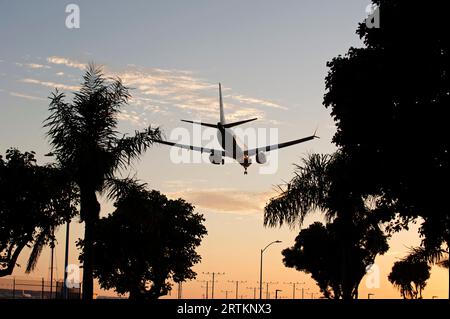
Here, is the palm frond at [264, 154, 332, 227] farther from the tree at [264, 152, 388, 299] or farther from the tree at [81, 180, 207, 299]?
the tree at [81, 180, 207, 299]

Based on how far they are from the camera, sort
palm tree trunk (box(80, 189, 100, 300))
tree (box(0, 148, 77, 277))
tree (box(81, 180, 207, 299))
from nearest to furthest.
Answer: palm tree trunk (box(80, 189, 100, 300)), tree (box(0, 148, 77, 277)), tree (box(81, 180, 207, 299))

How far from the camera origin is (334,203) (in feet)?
100

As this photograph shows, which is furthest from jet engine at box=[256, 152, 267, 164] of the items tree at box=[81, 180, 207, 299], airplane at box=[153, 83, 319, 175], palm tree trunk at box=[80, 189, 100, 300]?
palm tree trunk at box=[80, 189, 100, 300]

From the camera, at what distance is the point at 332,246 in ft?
295

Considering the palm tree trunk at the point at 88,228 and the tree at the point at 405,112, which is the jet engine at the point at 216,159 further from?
the palm tree trunk at the point at 88,228

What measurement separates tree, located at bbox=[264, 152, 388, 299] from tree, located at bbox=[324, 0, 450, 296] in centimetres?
95


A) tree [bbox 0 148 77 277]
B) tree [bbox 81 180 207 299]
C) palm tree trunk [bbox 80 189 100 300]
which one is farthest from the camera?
tree [bbox 81 180 207 299]

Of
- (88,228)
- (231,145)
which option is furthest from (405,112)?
(231,145)

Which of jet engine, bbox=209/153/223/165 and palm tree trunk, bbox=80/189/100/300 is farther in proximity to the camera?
jet engine, bbox=209/153/223/165

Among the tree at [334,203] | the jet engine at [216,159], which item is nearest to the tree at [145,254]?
the jet engine at [216,159]

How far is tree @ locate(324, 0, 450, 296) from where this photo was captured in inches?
1108

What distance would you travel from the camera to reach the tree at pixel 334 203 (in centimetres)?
3022
